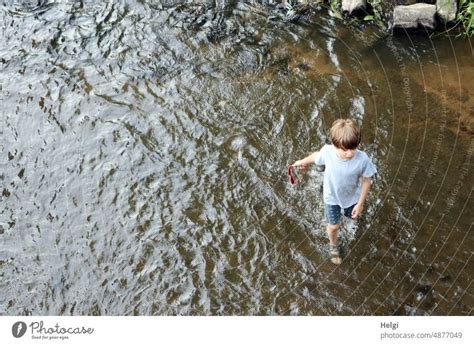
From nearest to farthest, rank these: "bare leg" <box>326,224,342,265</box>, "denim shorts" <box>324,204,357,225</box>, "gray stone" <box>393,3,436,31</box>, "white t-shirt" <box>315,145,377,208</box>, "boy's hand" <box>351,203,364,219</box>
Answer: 1. "white t-shirt" <box>315,145,377,208</box>
2. "boy's hand" <box>351,203,364,219</box>
3. "denim shorts" <box>324,204,357,225</box>
4. "bare leg" <box>326,224,342,265</box>
5. "gray stone" <box>393,3,436,31</box>

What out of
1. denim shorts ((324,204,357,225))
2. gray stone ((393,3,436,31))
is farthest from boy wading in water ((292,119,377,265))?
gray stone ((393,3,436,31))

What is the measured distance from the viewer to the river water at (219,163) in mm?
4660

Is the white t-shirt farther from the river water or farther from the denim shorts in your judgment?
the river water

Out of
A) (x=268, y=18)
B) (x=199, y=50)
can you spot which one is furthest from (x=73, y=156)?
(x=268, y=18)

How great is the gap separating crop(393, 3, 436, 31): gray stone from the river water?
143 mm

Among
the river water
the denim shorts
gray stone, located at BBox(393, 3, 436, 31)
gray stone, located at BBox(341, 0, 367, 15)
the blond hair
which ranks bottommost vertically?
the river water

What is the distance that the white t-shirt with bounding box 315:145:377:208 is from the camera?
4.07m

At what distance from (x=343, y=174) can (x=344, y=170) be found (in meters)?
0.04

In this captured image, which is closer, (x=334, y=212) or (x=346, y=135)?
(x=346, y=135)

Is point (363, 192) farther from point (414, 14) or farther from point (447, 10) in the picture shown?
point (447, 10)

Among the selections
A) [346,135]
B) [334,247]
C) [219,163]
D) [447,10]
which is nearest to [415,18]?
[447,10]

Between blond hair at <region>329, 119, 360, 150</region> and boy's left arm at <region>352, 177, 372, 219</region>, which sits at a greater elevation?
blond hair at <region>329, 119, 360, 150</region>

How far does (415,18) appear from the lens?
6699mm

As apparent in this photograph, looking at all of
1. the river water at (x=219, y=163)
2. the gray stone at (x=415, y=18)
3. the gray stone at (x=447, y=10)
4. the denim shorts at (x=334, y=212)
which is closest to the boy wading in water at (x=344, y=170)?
the denim shorts at (x=334, y=212)
